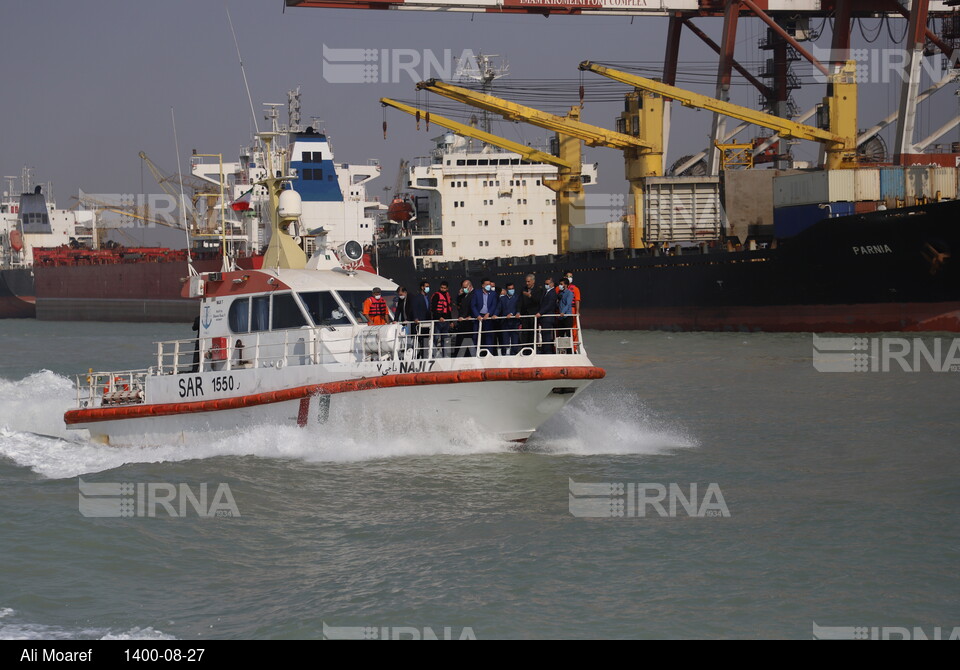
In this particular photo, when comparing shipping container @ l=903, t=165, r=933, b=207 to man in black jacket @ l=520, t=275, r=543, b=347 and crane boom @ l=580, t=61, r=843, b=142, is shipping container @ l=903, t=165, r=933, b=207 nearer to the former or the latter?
crane boom @ l=580, t=61, r=843, b=142

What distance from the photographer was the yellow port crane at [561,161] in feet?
150

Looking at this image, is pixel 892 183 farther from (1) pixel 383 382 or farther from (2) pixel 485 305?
(1) pixel 383 382

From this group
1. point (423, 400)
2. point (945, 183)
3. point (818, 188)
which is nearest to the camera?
point (423, 400)

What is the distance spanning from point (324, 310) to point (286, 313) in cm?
53

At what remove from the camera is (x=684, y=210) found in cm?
4350

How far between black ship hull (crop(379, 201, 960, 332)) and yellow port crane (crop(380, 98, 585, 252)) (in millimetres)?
6948

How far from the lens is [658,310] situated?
130ft

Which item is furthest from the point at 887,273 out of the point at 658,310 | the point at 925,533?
the point at 925,533

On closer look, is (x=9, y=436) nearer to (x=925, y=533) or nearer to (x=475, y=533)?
(x=475, y=533)

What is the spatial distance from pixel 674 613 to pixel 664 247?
35.3 metres

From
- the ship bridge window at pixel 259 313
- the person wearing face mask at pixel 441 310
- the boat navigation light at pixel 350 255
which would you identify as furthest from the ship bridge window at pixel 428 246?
the person wearing face mask at pixel 441 310

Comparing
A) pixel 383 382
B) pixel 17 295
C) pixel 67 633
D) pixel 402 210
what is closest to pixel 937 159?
pixel 402 210

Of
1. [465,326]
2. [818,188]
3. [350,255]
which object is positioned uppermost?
[818,188]

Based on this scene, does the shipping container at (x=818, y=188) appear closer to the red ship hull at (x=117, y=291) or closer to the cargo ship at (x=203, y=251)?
the cargo ship at (x=203, y=251)
